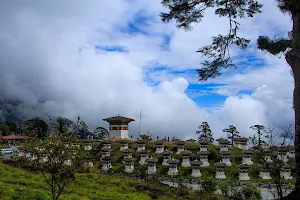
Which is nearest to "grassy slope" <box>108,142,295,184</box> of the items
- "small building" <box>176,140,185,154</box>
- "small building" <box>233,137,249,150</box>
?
"small building" <box>176,140,185,154</box>

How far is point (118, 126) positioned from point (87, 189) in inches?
1083

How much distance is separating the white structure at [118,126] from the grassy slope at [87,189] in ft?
74.9

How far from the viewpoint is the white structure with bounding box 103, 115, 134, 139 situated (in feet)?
141

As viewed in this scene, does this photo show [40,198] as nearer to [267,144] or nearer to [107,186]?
[107,186]

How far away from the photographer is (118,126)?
141ft

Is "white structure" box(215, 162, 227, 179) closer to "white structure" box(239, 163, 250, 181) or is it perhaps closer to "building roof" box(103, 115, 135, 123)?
"white structure" box(239, 163, 250, 181)

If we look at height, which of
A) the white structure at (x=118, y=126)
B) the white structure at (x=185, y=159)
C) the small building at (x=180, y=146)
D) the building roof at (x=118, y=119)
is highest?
the building roof at (x=118, y=119)

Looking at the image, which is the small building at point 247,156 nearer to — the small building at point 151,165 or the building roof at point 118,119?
the small building at point 151,165

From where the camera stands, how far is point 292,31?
9109 millimetres

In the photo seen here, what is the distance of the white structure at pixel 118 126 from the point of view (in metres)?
42.9

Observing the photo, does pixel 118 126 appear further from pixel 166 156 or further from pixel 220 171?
pixel 220 171

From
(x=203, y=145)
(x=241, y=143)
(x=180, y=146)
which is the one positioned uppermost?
(x=241, y=143)

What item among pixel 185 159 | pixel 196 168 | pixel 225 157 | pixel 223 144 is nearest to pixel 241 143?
pixel 223 144

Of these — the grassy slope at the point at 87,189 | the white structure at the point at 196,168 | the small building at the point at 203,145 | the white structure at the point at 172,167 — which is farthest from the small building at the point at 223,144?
the grassy slope at the point at 87,189
